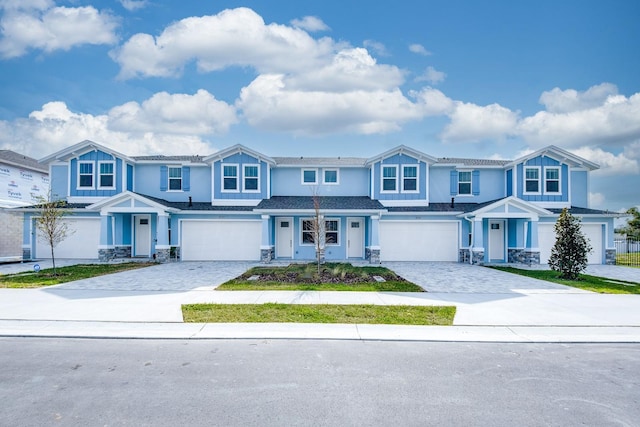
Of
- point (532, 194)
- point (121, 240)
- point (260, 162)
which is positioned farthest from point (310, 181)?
point (532, 194)

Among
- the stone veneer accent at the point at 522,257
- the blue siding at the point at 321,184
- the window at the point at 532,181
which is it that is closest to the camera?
the stone veneer accent at the point at 522,257

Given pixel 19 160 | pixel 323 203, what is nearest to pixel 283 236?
pixel 323 203

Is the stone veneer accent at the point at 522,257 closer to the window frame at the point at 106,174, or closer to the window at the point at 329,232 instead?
the window at the point at 329,232

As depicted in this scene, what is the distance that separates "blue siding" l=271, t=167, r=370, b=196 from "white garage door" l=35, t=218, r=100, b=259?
34.3 feet

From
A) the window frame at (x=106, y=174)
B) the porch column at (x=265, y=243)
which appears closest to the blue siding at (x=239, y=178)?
the porch column at (x=265, y=243)

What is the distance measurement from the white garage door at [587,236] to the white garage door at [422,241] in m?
4.69

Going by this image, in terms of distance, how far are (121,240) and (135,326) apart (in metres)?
14.5

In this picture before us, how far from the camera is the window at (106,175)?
66.7ft

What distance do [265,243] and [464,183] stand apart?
41.1 ft

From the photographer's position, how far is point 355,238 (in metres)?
20.1

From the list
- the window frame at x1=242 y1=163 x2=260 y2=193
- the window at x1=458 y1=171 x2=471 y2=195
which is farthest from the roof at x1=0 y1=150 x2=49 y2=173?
the window at x1=458 y1=171 x2=471 y2=195

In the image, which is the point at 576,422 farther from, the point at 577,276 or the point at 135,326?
the point at 577,276

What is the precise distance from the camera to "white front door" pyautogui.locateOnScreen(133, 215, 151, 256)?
20281mm

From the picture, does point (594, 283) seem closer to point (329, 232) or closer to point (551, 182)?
point (551, 182)
